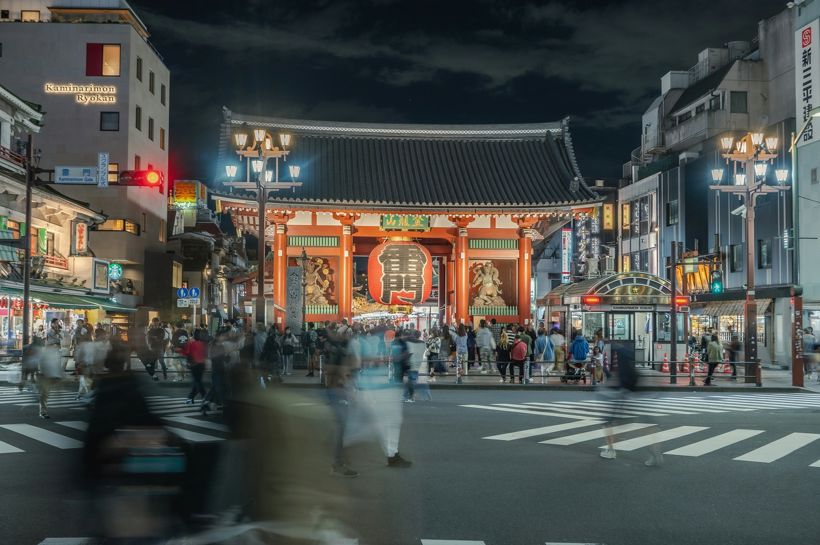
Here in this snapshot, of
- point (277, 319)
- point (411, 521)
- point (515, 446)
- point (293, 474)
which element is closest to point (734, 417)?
point (515, 446)

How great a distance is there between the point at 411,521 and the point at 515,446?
536 centimetres

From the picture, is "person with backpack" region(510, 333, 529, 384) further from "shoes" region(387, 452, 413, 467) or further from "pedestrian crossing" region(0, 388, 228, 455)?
"shoes" region(387, 452, 413, 467)

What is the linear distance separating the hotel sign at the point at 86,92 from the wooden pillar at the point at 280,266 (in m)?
23.2

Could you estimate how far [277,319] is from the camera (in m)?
32.2

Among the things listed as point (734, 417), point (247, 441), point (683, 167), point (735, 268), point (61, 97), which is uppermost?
point (61, 97)

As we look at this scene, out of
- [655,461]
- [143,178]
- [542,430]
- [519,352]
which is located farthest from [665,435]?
[143,178]

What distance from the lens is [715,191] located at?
4628 cm

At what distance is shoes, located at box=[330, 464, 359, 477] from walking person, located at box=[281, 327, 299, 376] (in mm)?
16727

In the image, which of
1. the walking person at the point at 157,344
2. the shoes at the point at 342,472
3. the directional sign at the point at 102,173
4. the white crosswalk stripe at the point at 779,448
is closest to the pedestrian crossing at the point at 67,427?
the shoes at the point at 342,472

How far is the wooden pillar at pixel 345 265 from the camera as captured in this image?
3183cm

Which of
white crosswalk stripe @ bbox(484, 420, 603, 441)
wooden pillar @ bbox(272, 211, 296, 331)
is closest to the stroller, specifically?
white crosswalk stripe @ bbox(484, 420, 603, 441)

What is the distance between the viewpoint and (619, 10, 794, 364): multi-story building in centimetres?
4012

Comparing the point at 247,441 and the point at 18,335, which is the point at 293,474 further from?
the point at 18,335

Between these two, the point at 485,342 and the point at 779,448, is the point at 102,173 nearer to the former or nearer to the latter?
the point at 485,342
